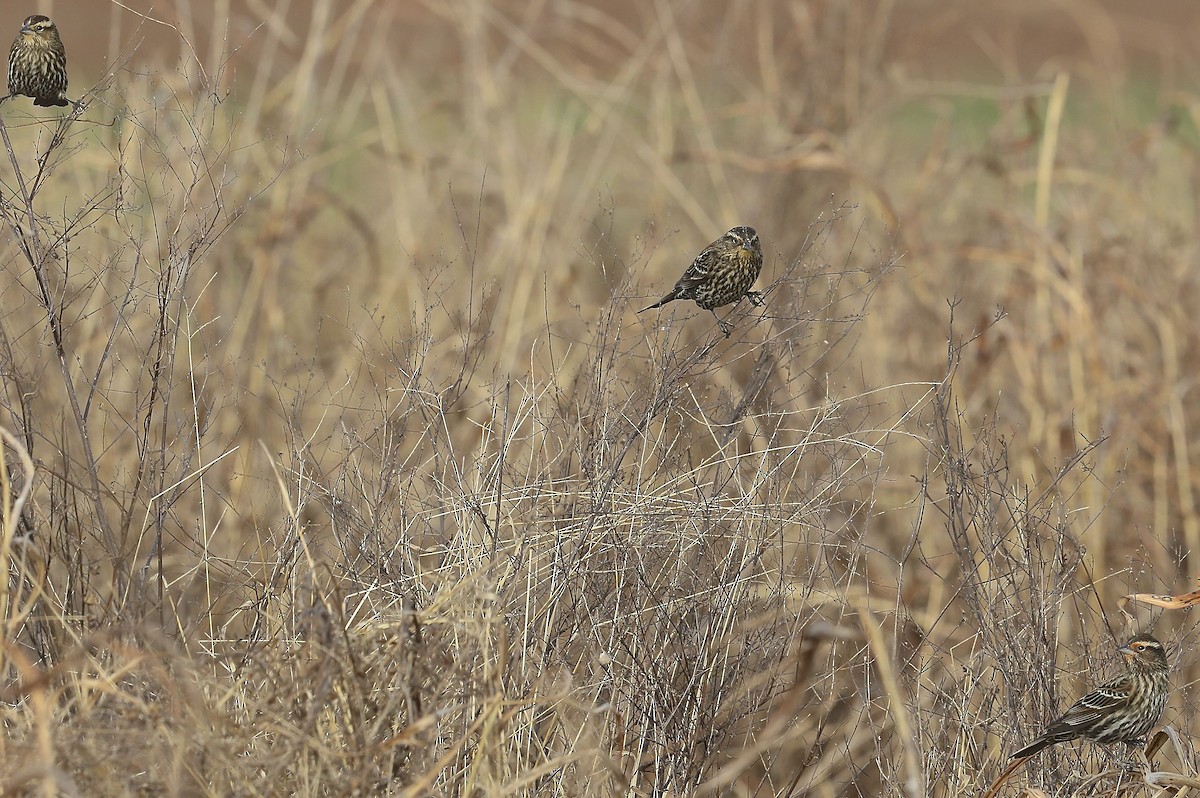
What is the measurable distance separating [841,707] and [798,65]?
3003mm

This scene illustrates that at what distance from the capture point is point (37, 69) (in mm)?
2465

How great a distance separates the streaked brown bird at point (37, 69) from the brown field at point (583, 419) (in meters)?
0.09

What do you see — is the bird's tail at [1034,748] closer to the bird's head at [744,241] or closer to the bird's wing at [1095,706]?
the bird's wing at [1095,706]

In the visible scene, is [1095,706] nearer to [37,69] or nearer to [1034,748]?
[1034,748]

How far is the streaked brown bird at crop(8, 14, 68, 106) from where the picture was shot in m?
2.46

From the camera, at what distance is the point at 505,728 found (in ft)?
7.71

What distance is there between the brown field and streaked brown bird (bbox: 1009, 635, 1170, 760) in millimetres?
126

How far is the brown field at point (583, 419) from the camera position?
235 centimetres

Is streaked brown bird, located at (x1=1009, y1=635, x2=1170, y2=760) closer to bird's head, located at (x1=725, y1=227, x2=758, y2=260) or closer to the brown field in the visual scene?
the brown field

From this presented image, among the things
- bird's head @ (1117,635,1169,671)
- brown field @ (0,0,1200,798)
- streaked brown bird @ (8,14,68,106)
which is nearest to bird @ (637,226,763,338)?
brown field @ (0,0,1200,798)

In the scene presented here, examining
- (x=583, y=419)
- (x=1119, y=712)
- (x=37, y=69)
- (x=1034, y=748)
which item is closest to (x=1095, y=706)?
(x=1119, y=712)

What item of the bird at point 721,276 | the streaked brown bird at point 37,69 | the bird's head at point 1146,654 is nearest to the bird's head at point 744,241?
the bird at point 721,276

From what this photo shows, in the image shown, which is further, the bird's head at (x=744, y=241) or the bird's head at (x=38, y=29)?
the bird's head at (x=744, y=241)

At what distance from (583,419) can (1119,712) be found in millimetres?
1167
